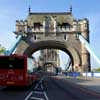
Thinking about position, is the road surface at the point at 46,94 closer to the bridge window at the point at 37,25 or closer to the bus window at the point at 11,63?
the bus window at the point at 11,63

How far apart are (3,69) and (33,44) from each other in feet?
191

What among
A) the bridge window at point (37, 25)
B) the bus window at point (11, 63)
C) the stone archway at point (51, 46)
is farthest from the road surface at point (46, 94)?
the bridge window at point (37, 25)

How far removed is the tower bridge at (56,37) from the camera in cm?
8262

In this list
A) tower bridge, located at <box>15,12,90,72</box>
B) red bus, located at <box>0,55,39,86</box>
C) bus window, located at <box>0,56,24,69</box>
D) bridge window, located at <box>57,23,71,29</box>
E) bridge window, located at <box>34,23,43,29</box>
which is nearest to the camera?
red bus, located at <box>0,55,39,86</box>

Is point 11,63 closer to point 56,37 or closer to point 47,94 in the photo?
point 47,94

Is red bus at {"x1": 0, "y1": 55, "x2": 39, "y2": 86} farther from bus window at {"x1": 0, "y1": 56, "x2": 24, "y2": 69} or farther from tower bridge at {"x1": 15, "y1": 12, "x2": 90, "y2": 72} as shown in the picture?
tower bridge at {"x1": 15, "y1": 12, "x2": 90, "y2": 72}

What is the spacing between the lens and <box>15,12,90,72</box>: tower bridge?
3253 inches

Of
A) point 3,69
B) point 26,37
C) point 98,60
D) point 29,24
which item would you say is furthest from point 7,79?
point 29,24

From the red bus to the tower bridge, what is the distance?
55.2m

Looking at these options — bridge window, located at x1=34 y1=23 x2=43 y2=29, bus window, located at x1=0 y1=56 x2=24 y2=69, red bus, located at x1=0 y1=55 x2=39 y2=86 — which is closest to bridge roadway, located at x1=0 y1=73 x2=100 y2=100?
red bus, located at x1=0 y1=55 x2=39 y2=86

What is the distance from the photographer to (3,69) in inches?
1035

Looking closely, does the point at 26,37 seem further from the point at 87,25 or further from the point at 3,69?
the point at 3,69

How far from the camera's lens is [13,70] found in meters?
26.1

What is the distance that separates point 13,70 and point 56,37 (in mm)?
58578
